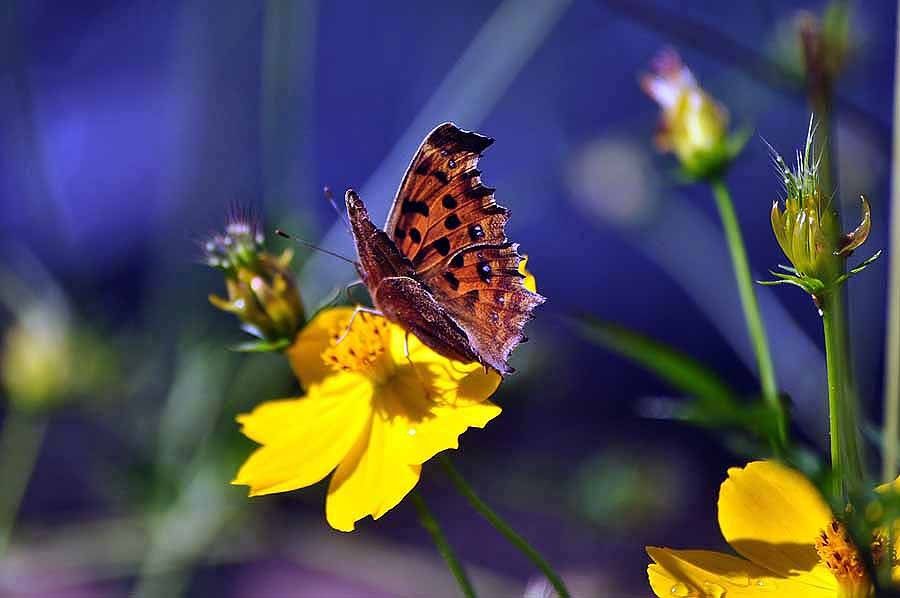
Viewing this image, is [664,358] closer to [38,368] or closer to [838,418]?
[838,418]

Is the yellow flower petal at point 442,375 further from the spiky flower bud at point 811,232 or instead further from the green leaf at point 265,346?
the spiky flower bud at point 811,232

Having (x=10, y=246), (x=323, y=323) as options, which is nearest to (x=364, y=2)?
(x=10, y=246)

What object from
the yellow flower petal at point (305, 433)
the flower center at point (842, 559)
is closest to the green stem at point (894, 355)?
the flower center at point (842, 559)

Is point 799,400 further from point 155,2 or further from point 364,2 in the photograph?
point 155,2

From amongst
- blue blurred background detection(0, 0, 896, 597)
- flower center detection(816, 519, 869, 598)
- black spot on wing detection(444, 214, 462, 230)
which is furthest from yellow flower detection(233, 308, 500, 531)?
blue blurred background detection(0, 0, 896, 597)

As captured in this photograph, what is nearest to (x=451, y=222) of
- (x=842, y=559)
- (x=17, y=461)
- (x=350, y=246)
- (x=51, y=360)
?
(x=842, y=559)

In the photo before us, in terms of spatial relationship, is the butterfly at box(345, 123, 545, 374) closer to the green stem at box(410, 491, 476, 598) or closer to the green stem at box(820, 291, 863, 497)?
the green stem at box(410, 491, 476, 598)
